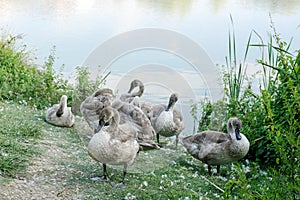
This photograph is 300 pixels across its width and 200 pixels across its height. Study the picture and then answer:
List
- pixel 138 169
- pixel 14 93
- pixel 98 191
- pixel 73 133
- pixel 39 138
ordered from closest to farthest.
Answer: pixel 98 191
pixel 138 169
pixel 39 138
pixel 73 133
pixel 14 93

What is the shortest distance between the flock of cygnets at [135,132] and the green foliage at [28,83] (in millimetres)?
1408

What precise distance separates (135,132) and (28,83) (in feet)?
14.2

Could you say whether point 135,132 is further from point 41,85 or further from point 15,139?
point 41,85

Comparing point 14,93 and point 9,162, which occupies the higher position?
point 14,93

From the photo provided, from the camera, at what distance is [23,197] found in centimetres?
495

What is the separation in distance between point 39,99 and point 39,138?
2615 millimetres

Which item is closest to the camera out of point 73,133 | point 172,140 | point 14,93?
point 73,133

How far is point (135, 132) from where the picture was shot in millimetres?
5730

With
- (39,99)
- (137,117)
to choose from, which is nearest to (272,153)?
(137,117)

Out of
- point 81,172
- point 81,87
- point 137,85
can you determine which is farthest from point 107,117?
point 81,87

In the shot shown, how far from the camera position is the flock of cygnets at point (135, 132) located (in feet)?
17.6

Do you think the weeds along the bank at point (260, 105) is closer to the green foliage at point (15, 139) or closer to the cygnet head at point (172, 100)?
the cygnet head at point (172, 100)

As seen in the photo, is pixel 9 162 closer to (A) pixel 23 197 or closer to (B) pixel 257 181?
(A) pixel 23 197

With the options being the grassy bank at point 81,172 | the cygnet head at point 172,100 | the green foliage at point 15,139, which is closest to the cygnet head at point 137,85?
the cygnet head at point 172,100
